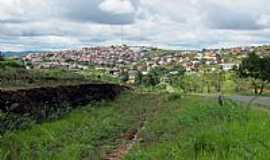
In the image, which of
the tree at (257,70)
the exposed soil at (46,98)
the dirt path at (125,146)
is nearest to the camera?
the dirt path at (125,146)

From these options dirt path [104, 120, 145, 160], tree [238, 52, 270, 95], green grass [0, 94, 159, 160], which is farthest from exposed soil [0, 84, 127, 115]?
tree [238, 52, 270, 95]

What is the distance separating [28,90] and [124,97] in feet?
48.9

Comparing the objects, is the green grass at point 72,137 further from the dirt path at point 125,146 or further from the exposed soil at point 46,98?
the exposed soil at point 46,98

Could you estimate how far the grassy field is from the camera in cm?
1120

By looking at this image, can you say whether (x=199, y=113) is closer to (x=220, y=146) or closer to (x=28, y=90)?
(x=28, y=90)

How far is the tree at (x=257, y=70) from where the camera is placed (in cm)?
5362

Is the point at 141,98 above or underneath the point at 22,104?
underneath

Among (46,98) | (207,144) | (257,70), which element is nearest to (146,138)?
(207,144)

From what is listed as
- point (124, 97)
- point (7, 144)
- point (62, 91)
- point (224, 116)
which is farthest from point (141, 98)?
point (7, 144)

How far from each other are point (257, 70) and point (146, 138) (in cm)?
4013

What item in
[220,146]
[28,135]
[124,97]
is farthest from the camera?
[124,97]

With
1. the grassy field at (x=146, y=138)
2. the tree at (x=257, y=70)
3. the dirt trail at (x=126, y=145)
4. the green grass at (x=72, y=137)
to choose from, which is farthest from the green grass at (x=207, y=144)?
the tree at (x=257, y=70)

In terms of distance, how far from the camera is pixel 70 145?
13.4 metres

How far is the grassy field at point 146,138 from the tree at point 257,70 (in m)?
31.9
